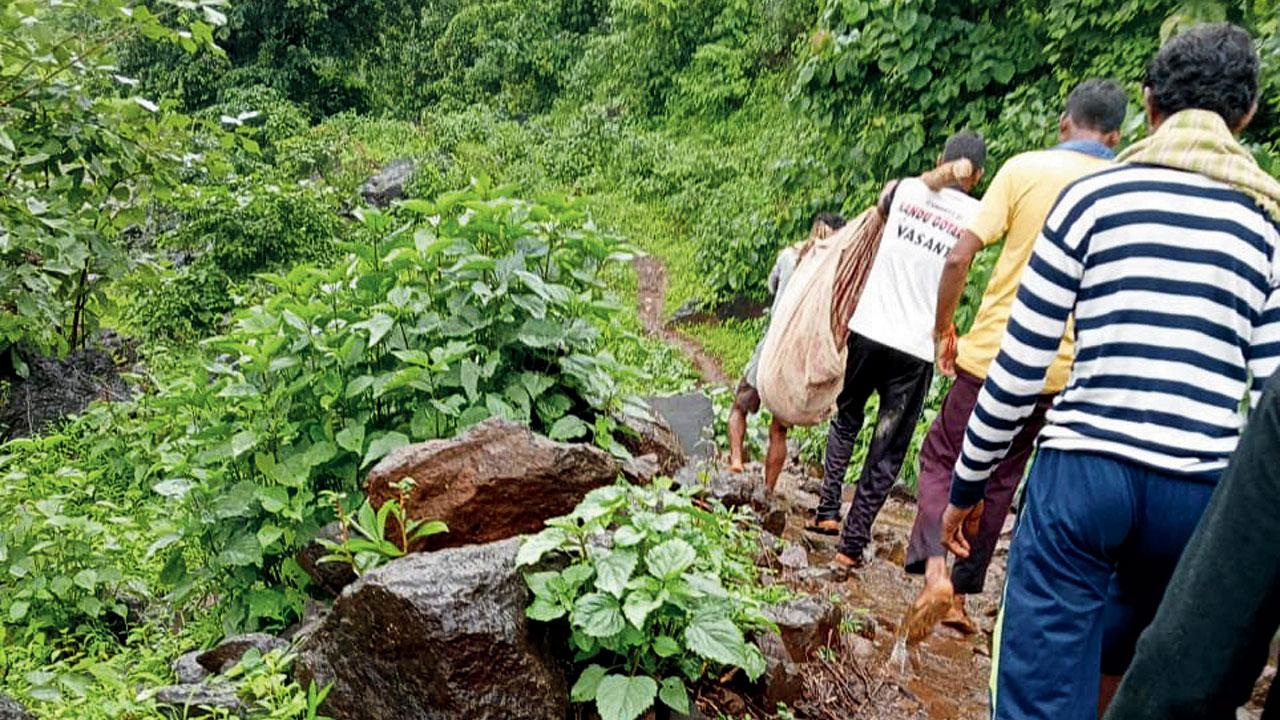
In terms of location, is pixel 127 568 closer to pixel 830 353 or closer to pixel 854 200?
pixel 830 353

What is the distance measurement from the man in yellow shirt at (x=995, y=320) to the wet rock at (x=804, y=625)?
498 millimetres

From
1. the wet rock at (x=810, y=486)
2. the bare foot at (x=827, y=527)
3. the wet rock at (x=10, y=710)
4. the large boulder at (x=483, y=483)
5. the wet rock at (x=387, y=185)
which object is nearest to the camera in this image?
the wet rock at (x=10, y=710)

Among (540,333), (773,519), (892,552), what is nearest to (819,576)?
(773,519)

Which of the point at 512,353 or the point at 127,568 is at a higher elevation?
the point at 512,353

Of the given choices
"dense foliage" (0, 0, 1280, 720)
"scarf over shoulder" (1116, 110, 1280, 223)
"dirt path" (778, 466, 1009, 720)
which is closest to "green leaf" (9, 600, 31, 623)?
"dense foliage" (0, 0, 1280, 720)

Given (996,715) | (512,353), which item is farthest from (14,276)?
(996,715)

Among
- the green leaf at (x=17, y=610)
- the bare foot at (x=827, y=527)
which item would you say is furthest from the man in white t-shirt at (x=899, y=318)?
the green leaf at (x=17, y=610)

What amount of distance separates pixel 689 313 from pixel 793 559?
8.35 meters

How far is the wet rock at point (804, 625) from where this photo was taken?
3.35 meters

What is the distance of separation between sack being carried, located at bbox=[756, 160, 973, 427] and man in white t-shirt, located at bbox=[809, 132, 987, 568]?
0.11m

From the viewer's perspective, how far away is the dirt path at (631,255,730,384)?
1095cm

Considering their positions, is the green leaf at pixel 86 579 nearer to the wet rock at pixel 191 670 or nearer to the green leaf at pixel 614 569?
the wet rock at pixel 191 670

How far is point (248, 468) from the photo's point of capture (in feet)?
13.3

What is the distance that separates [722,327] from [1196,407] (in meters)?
9.99
